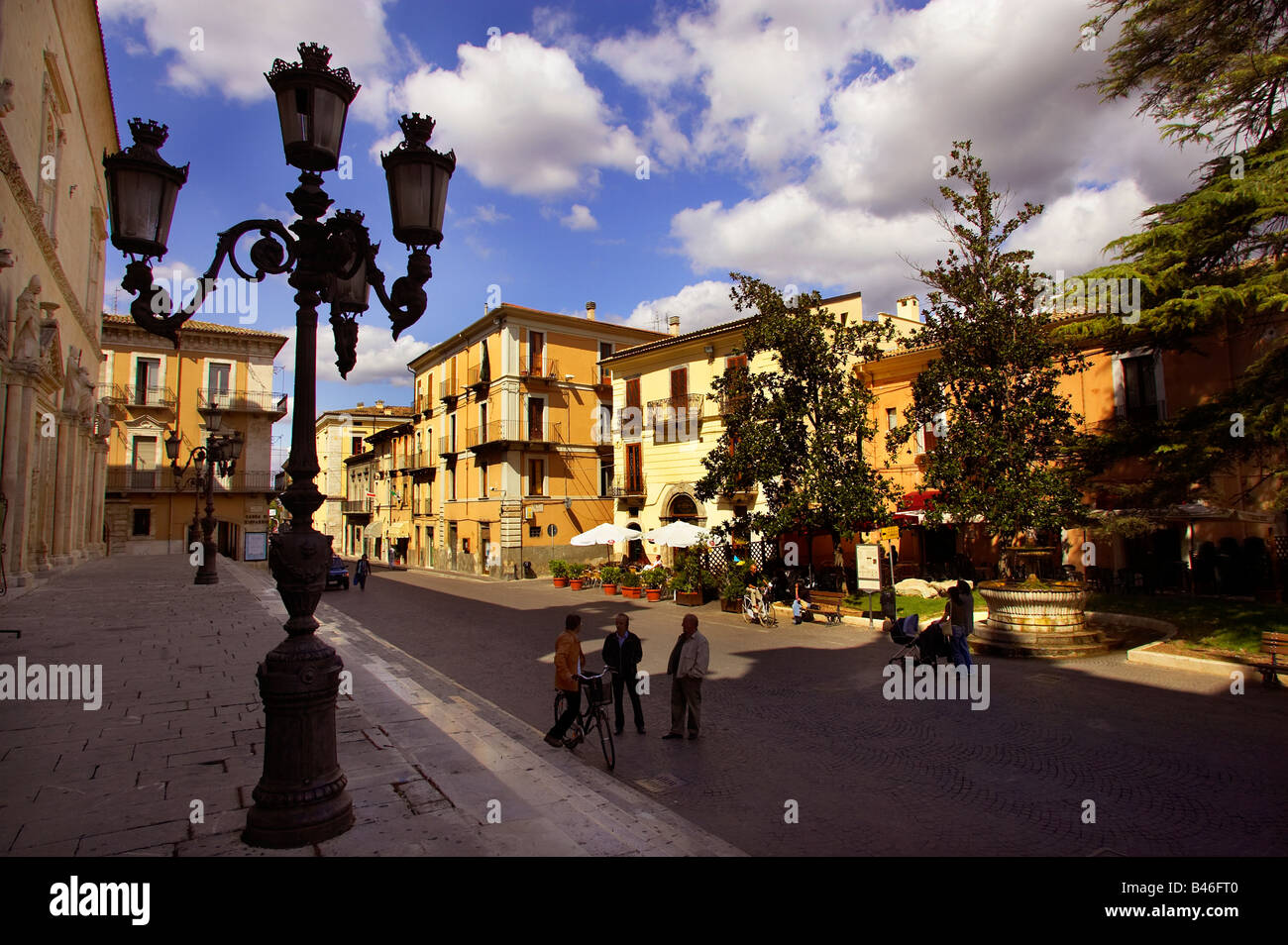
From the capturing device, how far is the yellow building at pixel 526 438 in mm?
32750

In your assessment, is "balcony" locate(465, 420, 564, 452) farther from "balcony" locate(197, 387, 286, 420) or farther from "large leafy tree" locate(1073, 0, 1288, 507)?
"large leafy tree" locate(1073, 0, 1288, 507)

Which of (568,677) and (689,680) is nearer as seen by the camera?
(568,677)

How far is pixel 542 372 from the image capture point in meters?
34.0

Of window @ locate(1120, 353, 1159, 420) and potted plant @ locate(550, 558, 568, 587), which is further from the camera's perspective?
potted plant @ locate(550, 558, 568, 587)

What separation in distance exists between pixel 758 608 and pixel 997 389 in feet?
23.3

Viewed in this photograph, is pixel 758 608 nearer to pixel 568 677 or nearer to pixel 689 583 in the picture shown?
pixel 689 583

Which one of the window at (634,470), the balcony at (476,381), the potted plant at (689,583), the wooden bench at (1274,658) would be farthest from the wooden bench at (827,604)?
the balcony at (476,381)

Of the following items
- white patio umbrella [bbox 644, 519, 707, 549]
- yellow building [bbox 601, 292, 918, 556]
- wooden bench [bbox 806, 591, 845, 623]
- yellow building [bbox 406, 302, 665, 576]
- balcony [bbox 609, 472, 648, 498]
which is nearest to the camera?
wooden bench [bbox 806, 591, 845, 623]

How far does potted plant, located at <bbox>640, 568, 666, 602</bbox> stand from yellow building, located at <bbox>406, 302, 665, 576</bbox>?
10.7 meters

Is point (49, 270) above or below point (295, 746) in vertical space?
above

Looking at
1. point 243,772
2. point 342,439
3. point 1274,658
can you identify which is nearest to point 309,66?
point 243,772

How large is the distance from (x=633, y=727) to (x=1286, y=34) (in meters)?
15.3

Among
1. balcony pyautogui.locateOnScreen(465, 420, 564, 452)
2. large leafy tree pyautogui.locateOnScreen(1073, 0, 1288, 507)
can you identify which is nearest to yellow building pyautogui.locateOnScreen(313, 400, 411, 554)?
balcony pyautogui.locateOnScreen(465, 420, 564, 452)

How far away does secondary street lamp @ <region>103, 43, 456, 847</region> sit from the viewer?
12.7 feet
